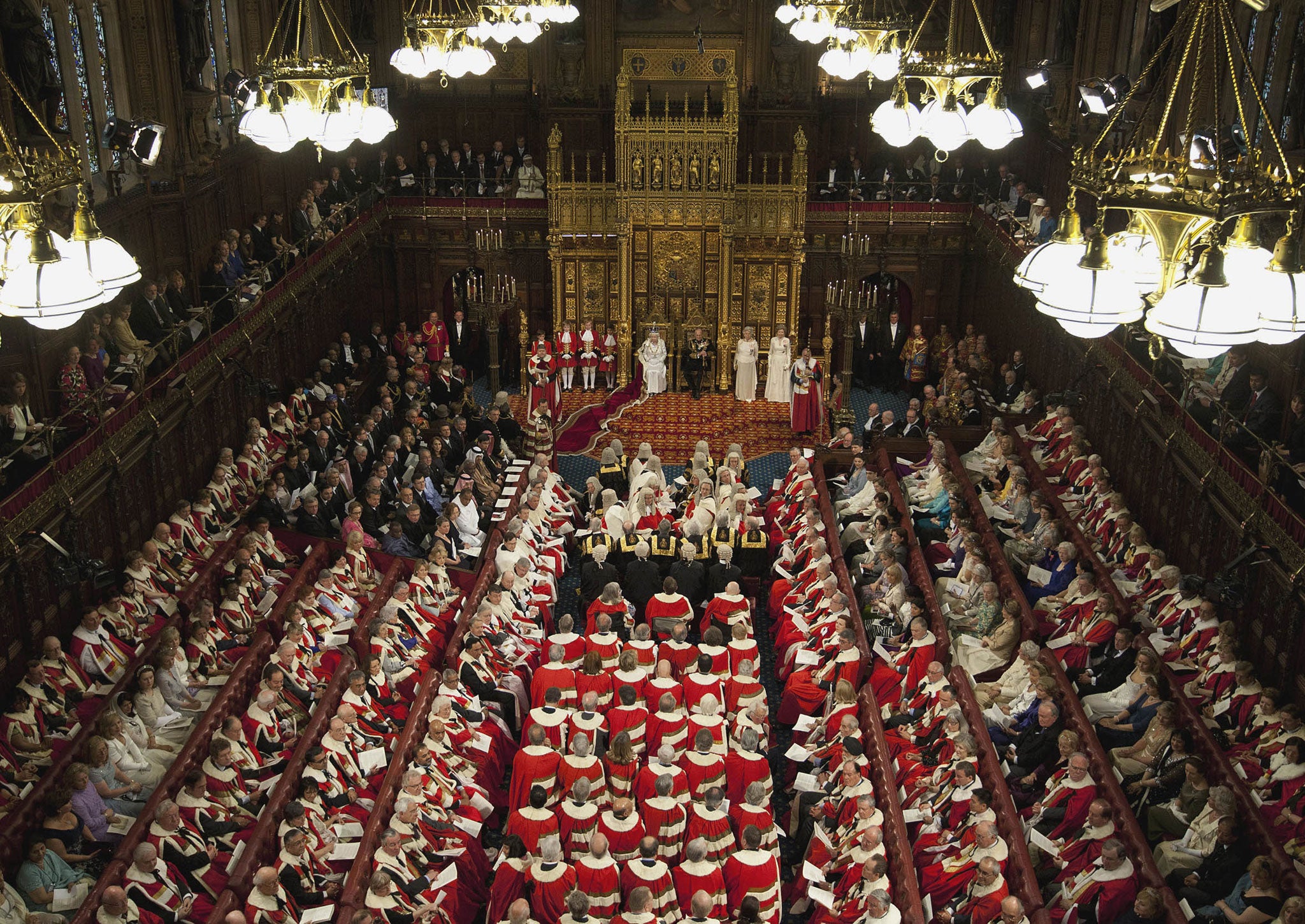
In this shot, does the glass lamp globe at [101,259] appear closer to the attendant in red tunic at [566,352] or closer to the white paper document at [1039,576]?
the white paper document at [1039,576]

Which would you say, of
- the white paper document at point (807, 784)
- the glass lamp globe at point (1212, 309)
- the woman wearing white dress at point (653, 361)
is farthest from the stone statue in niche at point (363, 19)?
the glass lamp globe at point (1212, 309)

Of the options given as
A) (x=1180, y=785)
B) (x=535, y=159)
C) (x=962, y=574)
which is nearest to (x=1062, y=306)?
(x=1180, y=785)

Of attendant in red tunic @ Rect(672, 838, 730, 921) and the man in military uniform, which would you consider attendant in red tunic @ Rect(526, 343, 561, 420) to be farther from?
attendant in red tunic @ Rect(672, 838, 730, 921)

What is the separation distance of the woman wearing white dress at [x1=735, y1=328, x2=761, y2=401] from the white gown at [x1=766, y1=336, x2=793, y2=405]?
296mm

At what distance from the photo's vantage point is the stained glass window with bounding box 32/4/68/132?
51.7 feet

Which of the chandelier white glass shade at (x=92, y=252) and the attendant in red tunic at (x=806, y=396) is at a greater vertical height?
the chandelier white glass shade at (x=92, y=252)

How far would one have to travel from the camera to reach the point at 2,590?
1251 cm

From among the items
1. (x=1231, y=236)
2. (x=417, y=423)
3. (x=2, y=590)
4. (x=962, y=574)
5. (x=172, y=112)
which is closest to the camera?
(x=1231, y=236)

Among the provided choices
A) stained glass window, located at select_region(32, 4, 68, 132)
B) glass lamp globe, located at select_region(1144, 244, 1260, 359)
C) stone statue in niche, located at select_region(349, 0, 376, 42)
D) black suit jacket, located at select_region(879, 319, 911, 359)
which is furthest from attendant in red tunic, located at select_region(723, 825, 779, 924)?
stone statue in niche, located at select_region(349, 0, 376, 42)

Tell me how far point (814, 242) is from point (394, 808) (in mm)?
18368

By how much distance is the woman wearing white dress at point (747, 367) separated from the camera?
25.1m

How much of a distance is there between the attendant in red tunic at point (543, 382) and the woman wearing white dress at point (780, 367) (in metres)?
4.56

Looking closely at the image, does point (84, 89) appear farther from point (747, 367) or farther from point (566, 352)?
point (747, 367)

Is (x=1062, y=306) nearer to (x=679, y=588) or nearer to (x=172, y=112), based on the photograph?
(x=679, y=588)
